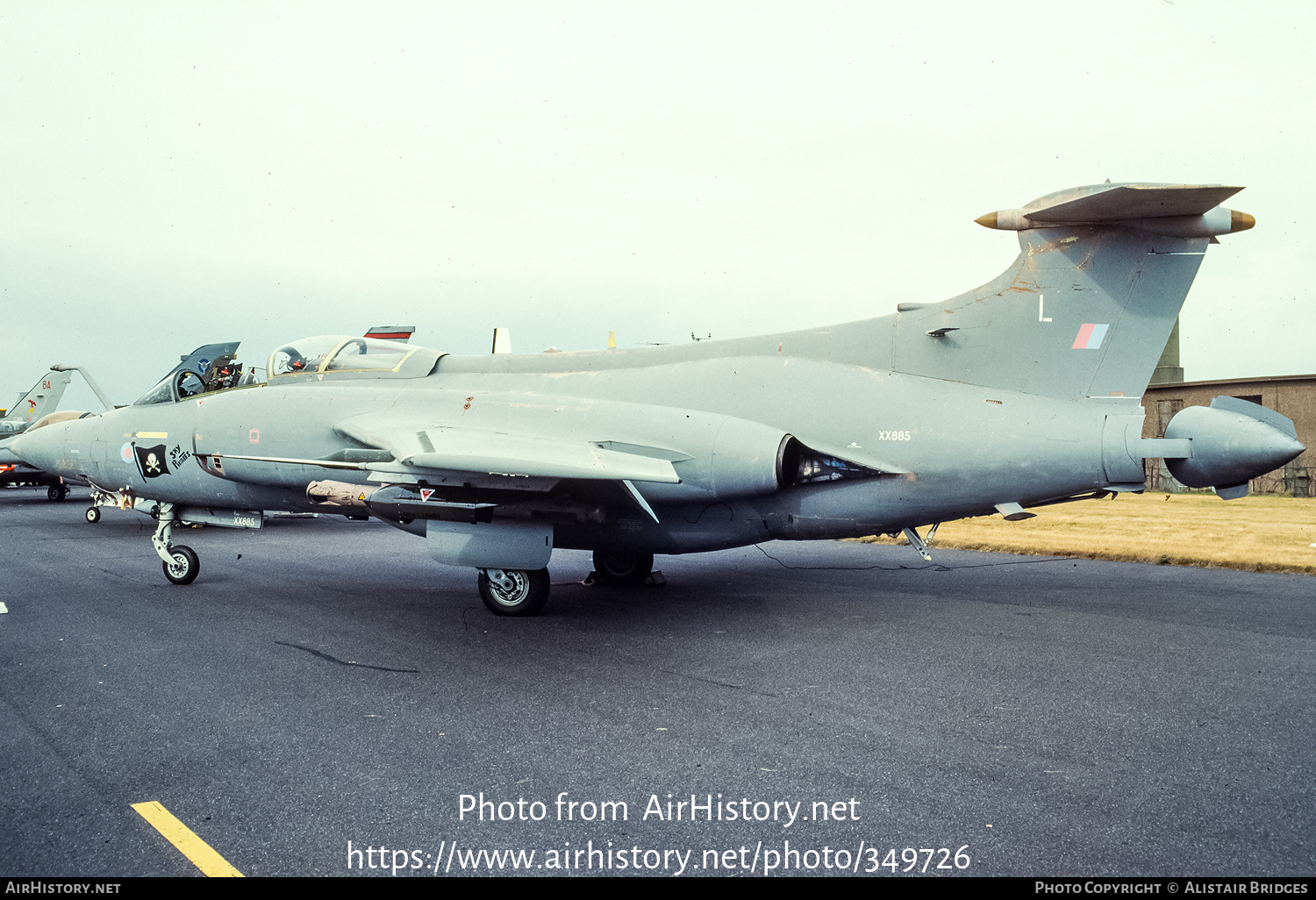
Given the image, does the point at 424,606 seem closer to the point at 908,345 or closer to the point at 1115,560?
the point at 908,345

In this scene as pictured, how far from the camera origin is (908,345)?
706 cm

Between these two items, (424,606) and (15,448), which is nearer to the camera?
→ (424,606)

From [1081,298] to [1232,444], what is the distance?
1.62m

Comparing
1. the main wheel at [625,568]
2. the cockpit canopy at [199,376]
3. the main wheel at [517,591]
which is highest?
the cockpit canopy at [199,376]

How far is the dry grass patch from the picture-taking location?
10234mm

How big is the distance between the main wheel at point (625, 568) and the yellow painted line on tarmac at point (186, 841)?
6235 mm

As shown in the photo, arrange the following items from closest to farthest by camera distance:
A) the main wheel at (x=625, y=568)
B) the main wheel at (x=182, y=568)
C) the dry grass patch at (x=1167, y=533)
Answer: the main wheel at (x=182, y=568) → the main wheel at (x=625, y=568) → the dry grass patch at (x=1167, y=533)

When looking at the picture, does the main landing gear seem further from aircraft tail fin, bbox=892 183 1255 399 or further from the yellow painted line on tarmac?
aircraft tail fin, bbox=892 183 1255 399

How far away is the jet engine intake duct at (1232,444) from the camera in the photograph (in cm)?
577

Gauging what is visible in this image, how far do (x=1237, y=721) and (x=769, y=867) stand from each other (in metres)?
3.27

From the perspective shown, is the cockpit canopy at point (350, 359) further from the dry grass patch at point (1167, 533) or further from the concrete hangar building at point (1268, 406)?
the concrete hangar building at point (1268, 406)

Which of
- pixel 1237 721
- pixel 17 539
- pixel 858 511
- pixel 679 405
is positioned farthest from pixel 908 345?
pixel 17 539

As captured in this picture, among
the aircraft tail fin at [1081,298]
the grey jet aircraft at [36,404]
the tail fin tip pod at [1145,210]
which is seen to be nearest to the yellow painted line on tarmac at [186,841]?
the aircraft tail fin at [1081,298]

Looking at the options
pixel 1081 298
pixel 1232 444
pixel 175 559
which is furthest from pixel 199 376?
pixel 1232 444
